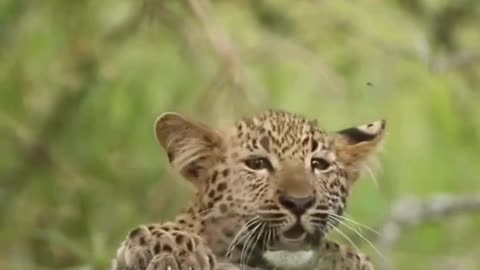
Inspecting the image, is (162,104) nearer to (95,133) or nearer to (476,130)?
(95,133)

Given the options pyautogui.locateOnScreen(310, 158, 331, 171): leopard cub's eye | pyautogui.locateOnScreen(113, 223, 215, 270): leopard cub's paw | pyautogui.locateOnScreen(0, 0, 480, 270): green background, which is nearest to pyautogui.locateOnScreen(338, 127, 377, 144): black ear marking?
pyautogui.locateOnScreen(310, 158, 331, 171): leopard cub's eye

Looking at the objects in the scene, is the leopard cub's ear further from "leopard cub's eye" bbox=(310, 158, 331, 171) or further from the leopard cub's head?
"leopard cub's eye" bbox=(310, 158, 331, 171)

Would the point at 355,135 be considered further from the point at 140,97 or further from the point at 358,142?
the point at 140,97

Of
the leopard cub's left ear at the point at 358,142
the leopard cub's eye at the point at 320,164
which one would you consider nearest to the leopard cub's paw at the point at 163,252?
the leopard cub's eye at the point at 320,164

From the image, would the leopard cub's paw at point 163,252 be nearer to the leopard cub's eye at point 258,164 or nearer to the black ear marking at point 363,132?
the leopard cub's eye at point 258,164

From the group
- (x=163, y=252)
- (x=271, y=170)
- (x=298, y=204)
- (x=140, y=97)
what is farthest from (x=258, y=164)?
(x=140, y=97)

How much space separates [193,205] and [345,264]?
0.47 m

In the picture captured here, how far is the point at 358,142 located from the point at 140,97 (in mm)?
5638

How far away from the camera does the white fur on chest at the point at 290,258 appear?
3.85 metres

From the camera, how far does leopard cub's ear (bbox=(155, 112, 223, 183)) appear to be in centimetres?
423

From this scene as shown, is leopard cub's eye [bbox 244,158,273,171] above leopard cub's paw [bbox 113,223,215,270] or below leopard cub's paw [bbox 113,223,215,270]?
above

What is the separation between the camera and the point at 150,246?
4.04 metres

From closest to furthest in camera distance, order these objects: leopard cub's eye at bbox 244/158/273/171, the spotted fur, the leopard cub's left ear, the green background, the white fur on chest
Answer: the white fur on chest
the spotted fur
leopard cub's eye at bbox 244/158/273/171
the leopard cub's left ear
the green background

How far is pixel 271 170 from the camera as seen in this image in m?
4.16
